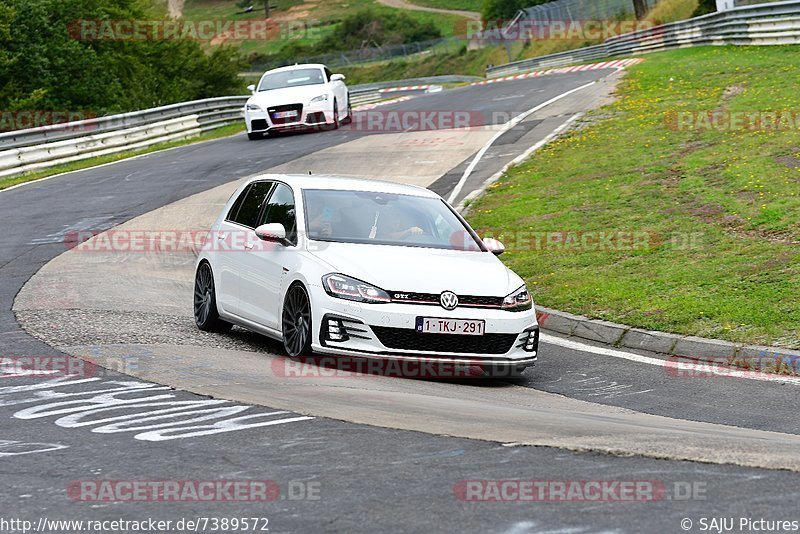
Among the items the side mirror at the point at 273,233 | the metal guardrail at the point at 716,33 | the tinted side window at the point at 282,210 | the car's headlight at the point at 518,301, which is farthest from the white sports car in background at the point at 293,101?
the car's headlight at the point at 518,301

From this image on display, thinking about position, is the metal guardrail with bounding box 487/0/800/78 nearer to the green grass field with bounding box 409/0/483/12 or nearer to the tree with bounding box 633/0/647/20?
the tree with bounding box 633/0/647/20

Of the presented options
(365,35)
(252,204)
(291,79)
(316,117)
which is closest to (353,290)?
(252,204)

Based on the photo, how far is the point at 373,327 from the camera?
9.37 metres

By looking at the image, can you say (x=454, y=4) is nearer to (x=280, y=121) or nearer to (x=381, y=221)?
(x=280, y=121)

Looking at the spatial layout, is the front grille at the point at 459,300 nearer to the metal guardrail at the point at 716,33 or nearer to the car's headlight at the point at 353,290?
the car's headlight at the point at 353,290

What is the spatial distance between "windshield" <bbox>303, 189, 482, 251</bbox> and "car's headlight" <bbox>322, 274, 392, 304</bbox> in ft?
2.68

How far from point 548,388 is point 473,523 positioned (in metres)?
4.81

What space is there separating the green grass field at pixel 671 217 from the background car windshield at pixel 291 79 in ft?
28.0

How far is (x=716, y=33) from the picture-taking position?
42625 millimetres

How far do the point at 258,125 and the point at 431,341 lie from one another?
23.1 metres

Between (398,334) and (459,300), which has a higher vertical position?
(459,300)

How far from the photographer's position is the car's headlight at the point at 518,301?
9.76 m

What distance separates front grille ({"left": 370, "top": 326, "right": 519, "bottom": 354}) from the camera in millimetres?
9375

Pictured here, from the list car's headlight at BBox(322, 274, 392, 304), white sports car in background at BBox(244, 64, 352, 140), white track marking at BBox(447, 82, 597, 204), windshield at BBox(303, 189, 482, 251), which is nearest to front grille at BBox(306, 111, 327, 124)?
white sports car in background at BBox(244, 64, 352, 140)
